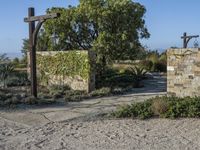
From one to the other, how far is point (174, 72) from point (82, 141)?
4453 millimetres

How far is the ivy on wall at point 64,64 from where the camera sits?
1402 centimetres

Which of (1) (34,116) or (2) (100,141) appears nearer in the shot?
(2) (100,141)

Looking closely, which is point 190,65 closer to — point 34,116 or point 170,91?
point 170,91

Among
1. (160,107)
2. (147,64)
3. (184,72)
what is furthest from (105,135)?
(147,64)

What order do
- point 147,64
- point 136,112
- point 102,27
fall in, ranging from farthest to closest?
point 147,64 → point 102,27 → point 136,112

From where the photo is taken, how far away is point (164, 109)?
900cm

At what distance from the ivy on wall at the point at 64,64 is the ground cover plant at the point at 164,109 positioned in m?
4.83

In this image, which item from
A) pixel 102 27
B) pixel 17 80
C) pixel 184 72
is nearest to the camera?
pixel 184 72

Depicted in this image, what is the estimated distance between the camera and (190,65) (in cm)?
1034

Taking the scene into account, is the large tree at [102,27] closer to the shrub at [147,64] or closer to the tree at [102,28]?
the tree at [102,28]

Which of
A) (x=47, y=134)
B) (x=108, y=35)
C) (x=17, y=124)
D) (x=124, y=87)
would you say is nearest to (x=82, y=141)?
(x=47, y=134)

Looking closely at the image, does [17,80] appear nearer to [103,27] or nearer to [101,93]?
[103,27]

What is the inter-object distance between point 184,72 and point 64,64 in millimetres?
5692

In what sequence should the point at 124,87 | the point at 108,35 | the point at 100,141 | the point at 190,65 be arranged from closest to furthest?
1. the point at 100,141
2. the point at 190,65
3. the point at 124,87
4. the point at 108,35
